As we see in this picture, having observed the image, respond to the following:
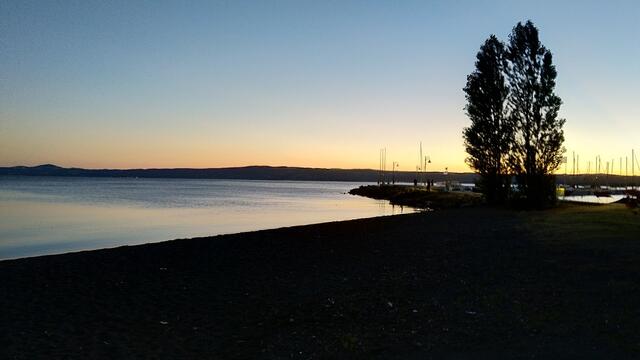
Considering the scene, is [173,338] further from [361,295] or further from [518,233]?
[518,233]

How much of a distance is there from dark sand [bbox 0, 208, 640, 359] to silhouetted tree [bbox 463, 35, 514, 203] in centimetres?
2302

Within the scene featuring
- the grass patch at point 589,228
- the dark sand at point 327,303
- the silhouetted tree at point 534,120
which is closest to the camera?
the dark sand at point 327,303

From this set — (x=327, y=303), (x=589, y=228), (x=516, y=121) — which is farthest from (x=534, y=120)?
(x=327, y=303)

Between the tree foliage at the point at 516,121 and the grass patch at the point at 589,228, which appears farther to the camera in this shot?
the tree foliage at the point at 516,121

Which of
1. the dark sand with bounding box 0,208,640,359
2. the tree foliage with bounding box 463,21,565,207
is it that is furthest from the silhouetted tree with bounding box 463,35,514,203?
the dark sand with bounding box 0,208,640,359

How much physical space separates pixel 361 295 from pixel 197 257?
7648mm

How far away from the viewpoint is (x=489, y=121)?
137 feet

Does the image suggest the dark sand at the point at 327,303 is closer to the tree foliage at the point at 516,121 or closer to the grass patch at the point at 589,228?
the grass patch at the point at 589,228

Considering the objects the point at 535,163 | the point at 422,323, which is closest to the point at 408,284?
the point at 422,323

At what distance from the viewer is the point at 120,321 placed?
33.5 ft

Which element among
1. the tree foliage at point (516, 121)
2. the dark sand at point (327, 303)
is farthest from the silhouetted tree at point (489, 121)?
the dark sand at point (327, 303)

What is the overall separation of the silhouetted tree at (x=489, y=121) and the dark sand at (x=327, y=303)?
75.5 feet

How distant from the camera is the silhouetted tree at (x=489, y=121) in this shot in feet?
135

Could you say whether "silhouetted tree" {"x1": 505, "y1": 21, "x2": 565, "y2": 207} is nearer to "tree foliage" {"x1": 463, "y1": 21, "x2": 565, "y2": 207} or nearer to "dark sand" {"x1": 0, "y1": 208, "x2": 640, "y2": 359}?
"tree foliage" {"x1": 463, "y1": 21, "x2": 565, "y2": 207}
